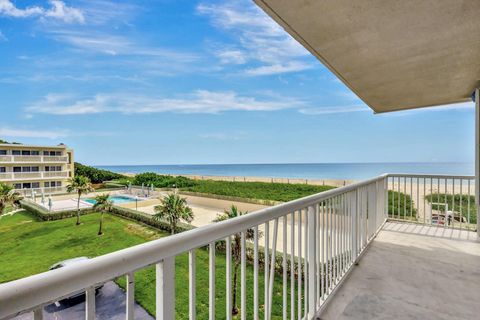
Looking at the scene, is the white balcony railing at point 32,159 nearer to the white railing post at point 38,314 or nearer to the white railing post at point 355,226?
the white railing post at point 355,226

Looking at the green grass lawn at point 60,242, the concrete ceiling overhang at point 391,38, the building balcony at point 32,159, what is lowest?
the green grass lawn at point 60,242

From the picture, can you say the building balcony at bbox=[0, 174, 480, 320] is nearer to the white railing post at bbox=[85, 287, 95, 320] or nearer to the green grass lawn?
the white railing post at bbox=[85, 287, 95, 320]

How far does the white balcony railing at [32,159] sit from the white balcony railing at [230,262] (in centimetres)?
3276

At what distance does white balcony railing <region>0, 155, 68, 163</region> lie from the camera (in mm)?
24981

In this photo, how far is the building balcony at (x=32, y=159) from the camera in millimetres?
24969

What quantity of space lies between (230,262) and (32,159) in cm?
3359

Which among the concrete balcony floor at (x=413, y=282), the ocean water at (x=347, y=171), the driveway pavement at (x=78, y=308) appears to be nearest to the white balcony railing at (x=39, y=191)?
the driveway pavement at (x=78, y=308)

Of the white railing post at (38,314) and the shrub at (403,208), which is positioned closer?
the white railing post at (38,314)

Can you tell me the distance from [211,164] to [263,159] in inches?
1058

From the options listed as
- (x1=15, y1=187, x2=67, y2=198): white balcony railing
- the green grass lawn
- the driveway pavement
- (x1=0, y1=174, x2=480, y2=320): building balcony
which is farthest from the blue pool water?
the driveway pavement

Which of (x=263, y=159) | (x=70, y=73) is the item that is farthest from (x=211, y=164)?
(x=70, y=73)

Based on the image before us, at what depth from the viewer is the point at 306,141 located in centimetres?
6241

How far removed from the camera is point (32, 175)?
87.0 feet

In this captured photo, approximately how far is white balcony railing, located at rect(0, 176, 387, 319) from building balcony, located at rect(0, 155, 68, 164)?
107 ft
